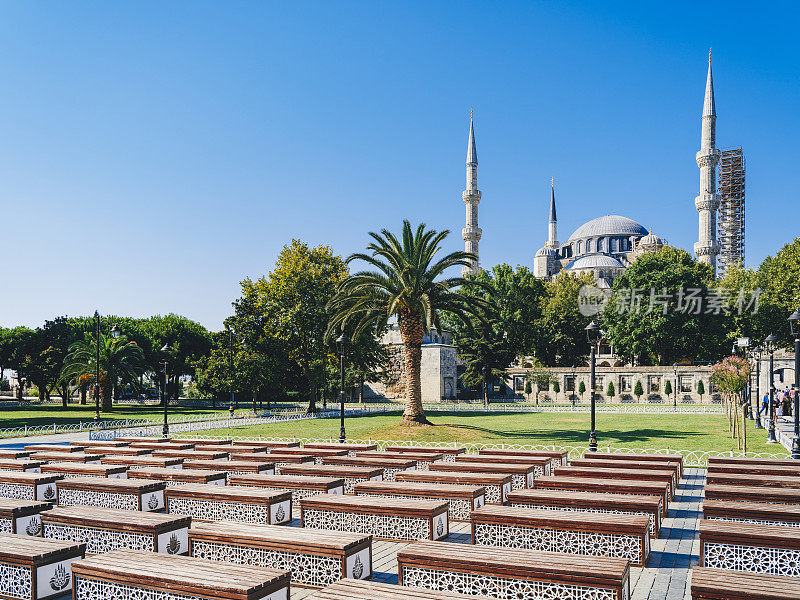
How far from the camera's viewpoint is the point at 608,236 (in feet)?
420

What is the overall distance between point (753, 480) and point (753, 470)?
64.7 inches

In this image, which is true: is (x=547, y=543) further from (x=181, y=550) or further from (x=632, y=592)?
(x=181, y=550)

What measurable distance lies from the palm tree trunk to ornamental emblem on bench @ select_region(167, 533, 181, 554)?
20.6 m

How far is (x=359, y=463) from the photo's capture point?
14508mm

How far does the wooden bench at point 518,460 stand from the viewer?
47.0 ft

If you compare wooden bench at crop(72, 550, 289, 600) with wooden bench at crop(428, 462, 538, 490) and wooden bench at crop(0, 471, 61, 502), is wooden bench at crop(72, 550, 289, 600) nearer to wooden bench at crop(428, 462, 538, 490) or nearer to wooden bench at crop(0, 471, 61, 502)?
wooden bench at crop(0, 471, 61, 502)

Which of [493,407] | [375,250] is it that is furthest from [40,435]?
[493,407]

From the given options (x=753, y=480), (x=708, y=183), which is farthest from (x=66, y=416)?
(x=708, y=183)

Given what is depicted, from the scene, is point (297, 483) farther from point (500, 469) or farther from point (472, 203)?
point (472, 203)

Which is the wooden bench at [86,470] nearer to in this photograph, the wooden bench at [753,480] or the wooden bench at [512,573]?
the wooden bench at [512,573]

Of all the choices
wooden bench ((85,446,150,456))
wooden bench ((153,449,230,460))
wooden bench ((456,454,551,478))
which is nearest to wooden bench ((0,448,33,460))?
wooden bench ((85,446,150,456))

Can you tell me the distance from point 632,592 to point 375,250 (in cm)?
2341

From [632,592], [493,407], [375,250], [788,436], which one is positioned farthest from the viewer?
[493,407]

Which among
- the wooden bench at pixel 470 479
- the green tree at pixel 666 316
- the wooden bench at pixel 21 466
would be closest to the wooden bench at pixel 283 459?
the wooden bench at pixel 470 479
